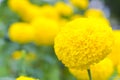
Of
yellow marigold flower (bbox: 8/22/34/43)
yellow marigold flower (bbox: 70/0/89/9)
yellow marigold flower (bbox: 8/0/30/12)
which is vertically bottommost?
yellow marigold flower (bbox: 8/22/34/43)

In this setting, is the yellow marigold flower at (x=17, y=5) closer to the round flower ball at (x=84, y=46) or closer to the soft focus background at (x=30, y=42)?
the soft focus background at (x=30, y=42)

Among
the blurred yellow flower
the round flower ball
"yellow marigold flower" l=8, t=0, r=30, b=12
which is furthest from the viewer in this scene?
"yellow marigold flower" l=8, t=0, r=30, b=12

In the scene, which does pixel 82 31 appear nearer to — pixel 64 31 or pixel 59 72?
pixel 64 31

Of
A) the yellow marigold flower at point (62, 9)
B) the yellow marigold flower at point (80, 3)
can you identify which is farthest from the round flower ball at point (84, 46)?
the yellow marigold flower at point (80, 3)

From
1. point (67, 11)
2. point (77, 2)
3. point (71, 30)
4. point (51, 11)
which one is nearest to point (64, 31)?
point (71, 30)

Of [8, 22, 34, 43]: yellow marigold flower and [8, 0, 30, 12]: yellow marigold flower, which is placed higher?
[8, 0, 30, 12]: yellow marigold flower

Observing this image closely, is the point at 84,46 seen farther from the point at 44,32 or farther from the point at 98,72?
the point at 44,32

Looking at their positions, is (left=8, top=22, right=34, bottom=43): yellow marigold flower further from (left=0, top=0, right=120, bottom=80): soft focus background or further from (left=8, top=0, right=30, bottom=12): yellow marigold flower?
(left=8, top=0, right=30, bottom=12): yellow marigold flower

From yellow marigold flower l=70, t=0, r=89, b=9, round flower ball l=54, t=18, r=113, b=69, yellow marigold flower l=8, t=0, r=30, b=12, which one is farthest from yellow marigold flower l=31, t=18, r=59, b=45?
round flower ball l=54, t=18, r=113, b=69
